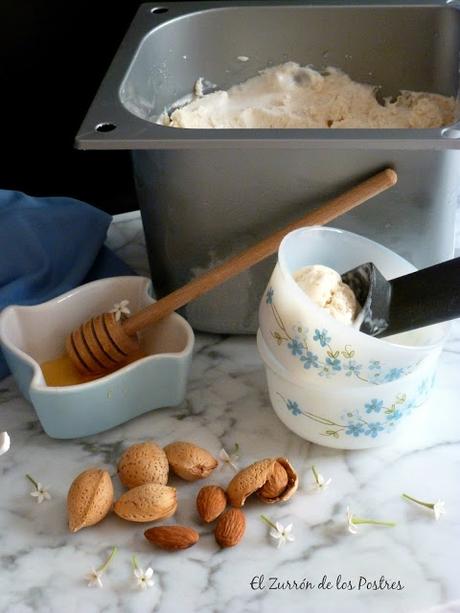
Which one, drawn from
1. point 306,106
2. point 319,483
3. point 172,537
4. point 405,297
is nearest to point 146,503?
point 172,537

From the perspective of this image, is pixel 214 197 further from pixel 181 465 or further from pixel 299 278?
pixel 181 465

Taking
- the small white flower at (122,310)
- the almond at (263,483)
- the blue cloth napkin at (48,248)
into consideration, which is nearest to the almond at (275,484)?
the almond at (263,483)

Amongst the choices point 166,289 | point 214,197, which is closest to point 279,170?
point 214,197

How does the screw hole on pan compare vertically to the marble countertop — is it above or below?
above

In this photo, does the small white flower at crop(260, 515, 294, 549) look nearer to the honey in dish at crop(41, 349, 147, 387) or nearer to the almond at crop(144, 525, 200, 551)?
the almond at crop(144, 525, 200, 551)

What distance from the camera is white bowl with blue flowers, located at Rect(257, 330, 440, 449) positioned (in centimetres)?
66

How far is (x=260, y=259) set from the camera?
73 cm

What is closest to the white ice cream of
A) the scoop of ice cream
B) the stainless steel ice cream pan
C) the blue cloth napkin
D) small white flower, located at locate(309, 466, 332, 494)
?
the stainless steel ice cream pan

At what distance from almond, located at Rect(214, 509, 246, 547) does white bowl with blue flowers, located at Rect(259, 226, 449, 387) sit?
0.11 meters

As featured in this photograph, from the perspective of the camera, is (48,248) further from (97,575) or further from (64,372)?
(97,575)

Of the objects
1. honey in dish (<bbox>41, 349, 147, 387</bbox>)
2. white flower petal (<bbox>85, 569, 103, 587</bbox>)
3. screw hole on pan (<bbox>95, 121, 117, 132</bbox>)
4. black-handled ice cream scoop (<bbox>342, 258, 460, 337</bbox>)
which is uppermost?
screw hole on pan (<bbox>95, 121, 117, 132</bbox>)

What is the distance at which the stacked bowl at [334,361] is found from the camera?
64cm

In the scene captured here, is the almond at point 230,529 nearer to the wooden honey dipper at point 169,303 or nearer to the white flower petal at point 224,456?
the white flower petal at point 224,456

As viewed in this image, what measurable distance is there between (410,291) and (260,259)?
0.13m
